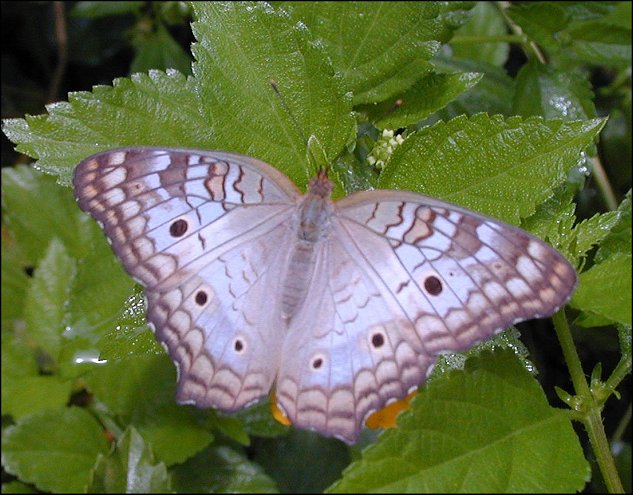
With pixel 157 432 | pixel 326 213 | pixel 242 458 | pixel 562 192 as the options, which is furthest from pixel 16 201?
pixel 562 192

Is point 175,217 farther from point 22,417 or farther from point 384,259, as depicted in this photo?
point 22,417

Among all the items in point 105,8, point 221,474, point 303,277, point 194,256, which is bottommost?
point 221,474

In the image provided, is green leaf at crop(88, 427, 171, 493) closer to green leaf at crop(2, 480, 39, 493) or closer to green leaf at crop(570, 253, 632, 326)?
green leaf at crop(2, 480, 39, 493)

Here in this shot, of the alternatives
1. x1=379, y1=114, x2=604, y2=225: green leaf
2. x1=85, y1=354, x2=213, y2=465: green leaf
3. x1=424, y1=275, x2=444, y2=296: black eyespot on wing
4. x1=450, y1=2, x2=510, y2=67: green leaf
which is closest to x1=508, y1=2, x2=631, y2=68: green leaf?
x1=450, y1=2, x2=510, y2=67: green leaf

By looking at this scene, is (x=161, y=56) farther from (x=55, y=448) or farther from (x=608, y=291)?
(x=608, y=291)

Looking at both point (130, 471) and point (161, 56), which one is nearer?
point (130, 471)

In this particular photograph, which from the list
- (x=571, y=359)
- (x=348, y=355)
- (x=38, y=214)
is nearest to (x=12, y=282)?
(x=38, y=214)

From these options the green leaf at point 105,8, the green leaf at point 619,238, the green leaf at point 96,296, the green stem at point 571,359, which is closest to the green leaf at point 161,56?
the green leaf at point 105,8
